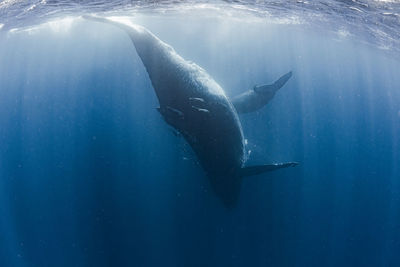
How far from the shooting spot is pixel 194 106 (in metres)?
6.15

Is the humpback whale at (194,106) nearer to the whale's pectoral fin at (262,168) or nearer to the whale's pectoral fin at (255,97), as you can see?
the whale's pectoral fin at (262,168)

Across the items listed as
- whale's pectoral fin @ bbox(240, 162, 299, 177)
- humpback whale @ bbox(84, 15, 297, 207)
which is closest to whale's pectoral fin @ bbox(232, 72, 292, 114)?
humpback whale @ bbox(84, 15, 297, 207)

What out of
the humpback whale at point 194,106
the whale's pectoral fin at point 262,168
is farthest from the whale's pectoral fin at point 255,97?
the whale's pectoral fin at point 262,168

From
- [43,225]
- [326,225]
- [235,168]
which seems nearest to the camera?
[235,168]

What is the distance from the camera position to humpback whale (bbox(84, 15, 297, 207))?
629 cm

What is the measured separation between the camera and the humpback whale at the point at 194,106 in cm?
629

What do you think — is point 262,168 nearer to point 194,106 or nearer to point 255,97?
point 194,106

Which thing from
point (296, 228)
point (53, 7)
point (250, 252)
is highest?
point (53, 7)

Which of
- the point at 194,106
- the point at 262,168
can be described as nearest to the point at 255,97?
the point at 262,168

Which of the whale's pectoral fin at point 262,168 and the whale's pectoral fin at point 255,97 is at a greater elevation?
the whale's pectoral fin at point 255,97

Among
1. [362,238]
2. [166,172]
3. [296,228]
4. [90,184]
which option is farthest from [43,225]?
[362,238]

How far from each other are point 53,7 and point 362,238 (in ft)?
111

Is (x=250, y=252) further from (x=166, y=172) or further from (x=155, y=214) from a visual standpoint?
(x=166, y=172)

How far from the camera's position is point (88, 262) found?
19828 mm
